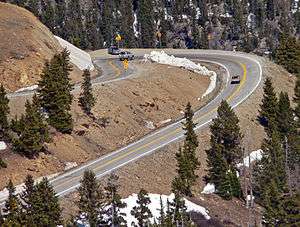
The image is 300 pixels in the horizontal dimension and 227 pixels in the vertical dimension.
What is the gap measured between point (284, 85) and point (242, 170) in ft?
108

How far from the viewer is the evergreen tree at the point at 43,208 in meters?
43.3

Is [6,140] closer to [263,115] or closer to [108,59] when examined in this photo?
[263,115]

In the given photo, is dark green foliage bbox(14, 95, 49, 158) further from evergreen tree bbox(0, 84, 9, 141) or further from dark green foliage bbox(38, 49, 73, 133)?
dark green foliage bbox(38, 49, 73, 133)

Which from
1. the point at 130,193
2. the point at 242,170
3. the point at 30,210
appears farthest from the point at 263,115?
the point at 30,210

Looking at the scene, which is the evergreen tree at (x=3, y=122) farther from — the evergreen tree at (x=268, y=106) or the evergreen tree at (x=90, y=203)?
the evergreen tree at (x=268, y=106)

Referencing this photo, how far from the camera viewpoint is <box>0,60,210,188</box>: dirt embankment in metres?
60.0

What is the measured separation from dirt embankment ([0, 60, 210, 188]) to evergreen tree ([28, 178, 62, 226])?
10745mm

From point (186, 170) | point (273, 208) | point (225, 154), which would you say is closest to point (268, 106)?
point (225, 154)

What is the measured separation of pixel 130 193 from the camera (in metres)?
56.0

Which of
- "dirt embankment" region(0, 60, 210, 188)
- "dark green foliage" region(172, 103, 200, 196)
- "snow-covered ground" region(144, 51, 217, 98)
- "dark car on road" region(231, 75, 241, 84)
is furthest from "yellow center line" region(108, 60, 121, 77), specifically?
"dark green foliage" region(172, 103, 200, 196)

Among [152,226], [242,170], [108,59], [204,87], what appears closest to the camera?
[152,226]

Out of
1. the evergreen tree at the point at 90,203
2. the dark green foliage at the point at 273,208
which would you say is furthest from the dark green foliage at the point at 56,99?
the dark green foliage at the point at 273,208

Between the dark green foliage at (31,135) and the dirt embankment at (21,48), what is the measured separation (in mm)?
15971

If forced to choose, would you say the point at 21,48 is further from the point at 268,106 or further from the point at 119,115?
the point at 268,106
